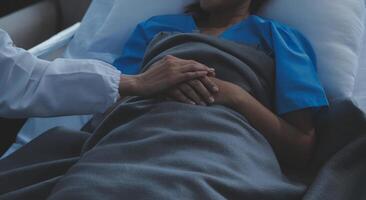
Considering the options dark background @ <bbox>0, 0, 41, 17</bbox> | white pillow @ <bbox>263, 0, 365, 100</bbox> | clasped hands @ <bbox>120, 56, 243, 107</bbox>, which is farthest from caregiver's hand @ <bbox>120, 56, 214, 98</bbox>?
dark background @ <bbox>0, 0, 41, 17</bbox>

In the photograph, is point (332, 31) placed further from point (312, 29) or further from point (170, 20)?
point (170, 20)

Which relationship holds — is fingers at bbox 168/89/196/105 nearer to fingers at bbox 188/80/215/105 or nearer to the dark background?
fingers at bbox 188/80/215/105

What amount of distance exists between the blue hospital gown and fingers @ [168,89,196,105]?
0.72 feet

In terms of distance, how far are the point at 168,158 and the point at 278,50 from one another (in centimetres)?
44

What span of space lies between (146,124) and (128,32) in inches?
25.3

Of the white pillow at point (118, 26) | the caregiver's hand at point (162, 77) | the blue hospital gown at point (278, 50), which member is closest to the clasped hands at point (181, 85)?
the caregiver's hand at point (162, 77)

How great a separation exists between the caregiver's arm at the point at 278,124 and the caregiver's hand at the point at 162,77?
69 mm

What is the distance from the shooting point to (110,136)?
0.99 m

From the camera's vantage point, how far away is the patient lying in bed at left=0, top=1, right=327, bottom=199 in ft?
2.76

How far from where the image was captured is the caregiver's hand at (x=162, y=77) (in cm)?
105

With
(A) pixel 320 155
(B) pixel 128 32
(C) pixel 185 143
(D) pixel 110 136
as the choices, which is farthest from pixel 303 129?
(B) pixel 128 32

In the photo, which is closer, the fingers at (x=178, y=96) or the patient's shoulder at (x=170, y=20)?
the fingers at (x=178, y=96)

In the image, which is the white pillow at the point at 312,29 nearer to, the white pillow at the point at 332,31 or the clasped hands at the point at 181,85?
the white pillow at the point at 332,31

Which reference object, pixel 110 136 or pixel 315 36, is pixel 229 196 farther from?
pixel 315 36
